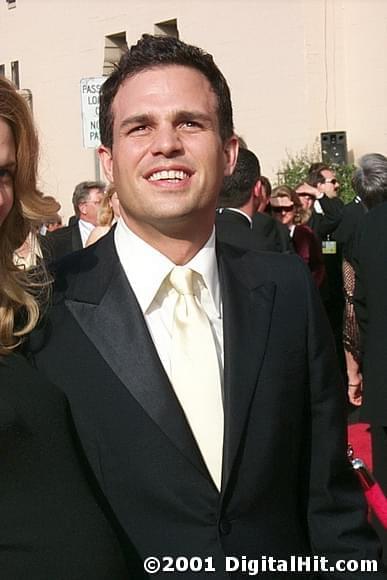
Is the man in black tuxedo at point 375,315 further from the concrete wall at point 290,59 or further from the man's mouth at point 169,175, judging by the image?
the concrete wall at point 290,59

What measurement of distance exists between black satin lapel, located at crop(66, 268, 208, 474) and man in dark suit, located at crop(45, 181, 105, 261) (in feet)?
15.9

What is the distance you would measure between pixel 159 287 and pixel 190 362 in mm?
222

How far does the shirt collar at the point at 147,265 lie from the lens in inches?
98.8

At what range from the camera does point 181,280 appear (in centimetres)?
252

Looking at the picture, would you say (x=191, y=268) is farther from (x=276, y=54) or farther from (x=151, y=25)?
(x=151, y=25)

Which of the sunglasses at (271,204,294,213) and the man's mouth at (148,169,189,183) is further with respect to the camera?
the sunglasses at (271,204,294,213)

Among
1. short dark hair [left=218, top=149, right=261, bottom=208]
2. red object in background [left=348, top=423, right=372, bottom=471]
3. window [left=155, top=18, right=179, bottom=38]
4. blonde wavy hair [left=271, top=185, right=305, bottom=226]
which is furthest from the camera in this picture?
window [left=155, top=18, right=179, bottom=38]

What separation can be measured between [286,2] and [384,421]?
1193 centimetres

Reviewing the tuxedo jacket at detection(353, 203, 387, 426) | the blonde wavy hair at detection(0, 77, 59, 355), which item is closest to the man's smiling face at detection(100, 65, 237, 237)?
the blonde wavy hair at detection(0, 77, 59, 355)

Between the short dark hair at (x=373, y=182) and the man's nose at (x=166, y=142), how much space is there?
15.4ft

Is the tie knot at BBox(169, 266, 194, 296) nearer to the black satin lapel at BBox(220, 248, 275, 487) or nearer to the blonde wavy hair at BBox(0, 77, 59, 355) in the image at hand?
the black satin lapel at BBox(220, 248, 275, 487)

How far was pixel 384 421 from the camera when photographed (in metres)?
5.22

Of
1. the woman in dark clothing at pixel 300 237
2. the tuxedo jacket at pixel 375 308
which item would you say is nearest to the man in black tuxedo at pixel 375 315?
the tuxedo jacket at pixel 375 308

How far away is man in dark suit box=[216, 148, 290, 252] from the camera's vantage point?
592 centimetres
